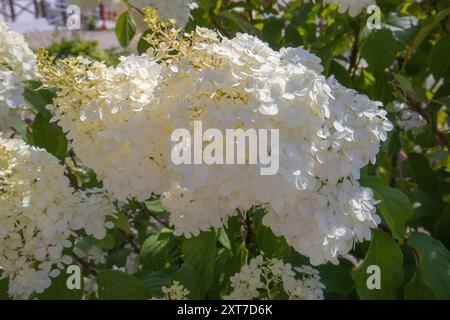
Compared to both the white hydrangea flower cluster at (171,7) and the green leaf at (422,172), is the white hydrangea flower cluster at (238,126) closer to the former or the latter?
the white hydrangea flower cluster at (171,7)

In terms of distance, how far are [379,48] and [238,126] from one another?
68cm

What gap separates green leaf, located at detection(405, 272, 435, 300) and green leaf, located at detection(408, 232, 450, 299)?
66 millimetres

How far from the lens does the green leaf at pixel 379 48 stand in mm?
1299

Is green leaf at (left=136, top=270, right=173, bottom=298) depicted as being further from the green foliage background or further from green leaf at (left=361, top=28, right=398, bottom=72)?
green leaf at (left=361, top=28, right=398, bottom=72)

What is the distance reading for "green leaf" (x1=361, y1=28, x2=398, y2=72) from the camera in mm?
1299

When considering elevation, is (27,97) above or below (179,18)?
below

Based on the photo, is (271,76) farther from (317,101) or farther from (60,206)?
(60,206)

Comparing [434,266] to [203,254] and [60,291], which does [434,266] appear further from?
[60,291]

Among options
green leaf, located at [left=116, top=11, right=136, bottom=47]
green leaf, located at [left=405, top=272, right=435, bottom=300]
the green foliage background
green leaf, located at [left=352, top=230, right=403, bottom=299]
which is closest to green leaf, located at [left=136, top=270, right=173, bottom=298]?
the green foliage background

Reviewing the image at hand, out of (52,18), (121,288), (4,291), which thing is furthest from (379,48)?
(52,18)

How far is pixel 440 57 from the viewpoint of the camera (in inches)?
55.0

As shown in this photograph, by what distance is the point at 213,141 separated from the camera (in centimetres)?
74
